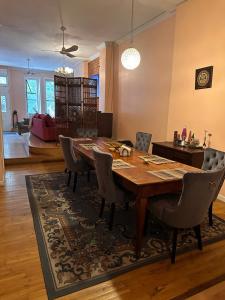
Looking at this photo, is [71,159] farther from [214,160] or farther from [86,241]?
[214,160]

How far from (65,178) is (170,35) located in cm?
354

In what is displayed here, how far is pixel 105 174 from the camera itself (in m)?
2.25

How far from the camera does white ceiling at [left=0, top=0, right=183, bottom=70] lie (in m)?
4.00

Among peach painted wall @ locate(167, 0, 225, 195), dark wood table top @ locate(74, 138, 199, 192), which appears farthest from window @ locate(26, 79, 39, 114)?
dark wood table top @ locate(74, 138, 199, 192)

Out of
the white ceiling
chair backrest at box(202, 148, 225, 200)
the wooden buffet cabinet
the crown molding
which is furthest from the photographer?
the crown molding

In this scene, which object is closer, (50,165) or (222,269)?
(222,269)

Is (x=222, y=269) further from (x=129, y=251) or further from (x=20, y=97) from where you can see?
(x=20, y=97)

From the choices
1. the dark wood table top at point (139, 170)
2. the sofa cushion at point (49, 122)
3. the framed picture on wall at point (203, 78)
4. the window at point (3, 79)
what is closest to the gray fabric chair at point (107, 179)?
the dark wood table top at point (139, 170)

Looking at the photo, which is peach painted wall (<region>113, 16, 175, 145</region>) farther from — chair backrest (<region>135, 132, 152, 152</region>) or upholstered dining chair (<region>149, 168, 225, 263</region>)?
upholstered dining chair (<region>149, 168, 225, 263</region>)

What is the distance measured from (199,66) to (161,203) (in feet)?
8.29

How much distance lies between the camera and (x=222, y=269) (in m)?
1.87

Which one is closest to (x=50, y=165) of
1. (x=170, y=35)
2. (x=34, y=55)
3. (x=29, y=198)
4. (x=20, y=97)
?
(x=29, y=198)

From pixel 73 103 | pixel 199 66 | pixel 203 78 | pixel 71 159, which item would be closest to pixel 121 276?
pixel 71 159

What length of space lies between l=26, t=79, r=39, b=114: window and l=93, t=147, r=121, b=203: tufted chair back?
960cm
